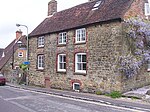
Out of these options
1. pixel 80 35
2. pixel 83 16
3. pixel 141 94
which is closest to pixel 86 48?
pixel 80 35

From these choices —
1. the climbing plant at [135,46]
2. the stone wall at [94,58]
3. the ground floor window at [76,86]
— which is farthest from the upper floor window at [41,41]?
the climbing plant at [135,46]

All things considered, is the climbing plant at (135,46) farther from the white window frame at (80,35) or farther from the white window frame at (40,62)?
the white window frame at (40,62)

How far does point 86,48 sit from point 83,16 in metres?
3.59

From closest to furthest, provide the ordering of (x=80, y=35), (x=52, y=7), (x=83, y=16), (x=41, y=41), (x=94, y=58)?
(x=94, y=58), (x=80, y=35), (x=83, y=16), (x=41, y=41), (x=52, y=7)

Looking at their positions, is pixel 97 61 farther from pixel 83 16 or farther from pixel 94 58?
pixel 83 16

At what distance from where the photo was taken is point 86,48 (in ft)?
64.2

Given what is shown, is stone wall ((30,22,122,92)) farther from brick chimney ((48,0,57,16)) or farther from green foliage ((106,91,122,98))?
brick chimney ((48,0,57,16))

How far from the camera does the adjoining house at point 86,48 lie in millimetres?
17359

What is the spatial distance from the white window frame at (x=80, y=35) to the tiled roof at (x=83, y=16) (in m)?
0.49

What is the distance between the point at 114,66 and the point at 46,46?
9609 millimetres

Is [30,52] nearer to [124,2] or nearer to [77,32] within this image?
[77,32]

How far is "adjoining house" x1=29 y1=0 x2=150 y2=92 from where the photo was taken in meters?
17.4

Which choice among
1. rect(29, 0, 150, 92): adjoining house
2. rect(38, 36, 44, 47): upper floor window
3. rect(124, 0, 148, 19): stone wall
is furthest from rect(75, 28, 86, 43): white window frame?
rect(38, 36, 44, 47): upper floor window

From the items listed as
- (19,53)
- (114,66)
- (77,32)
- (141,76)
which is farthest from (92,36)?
(19,53)
